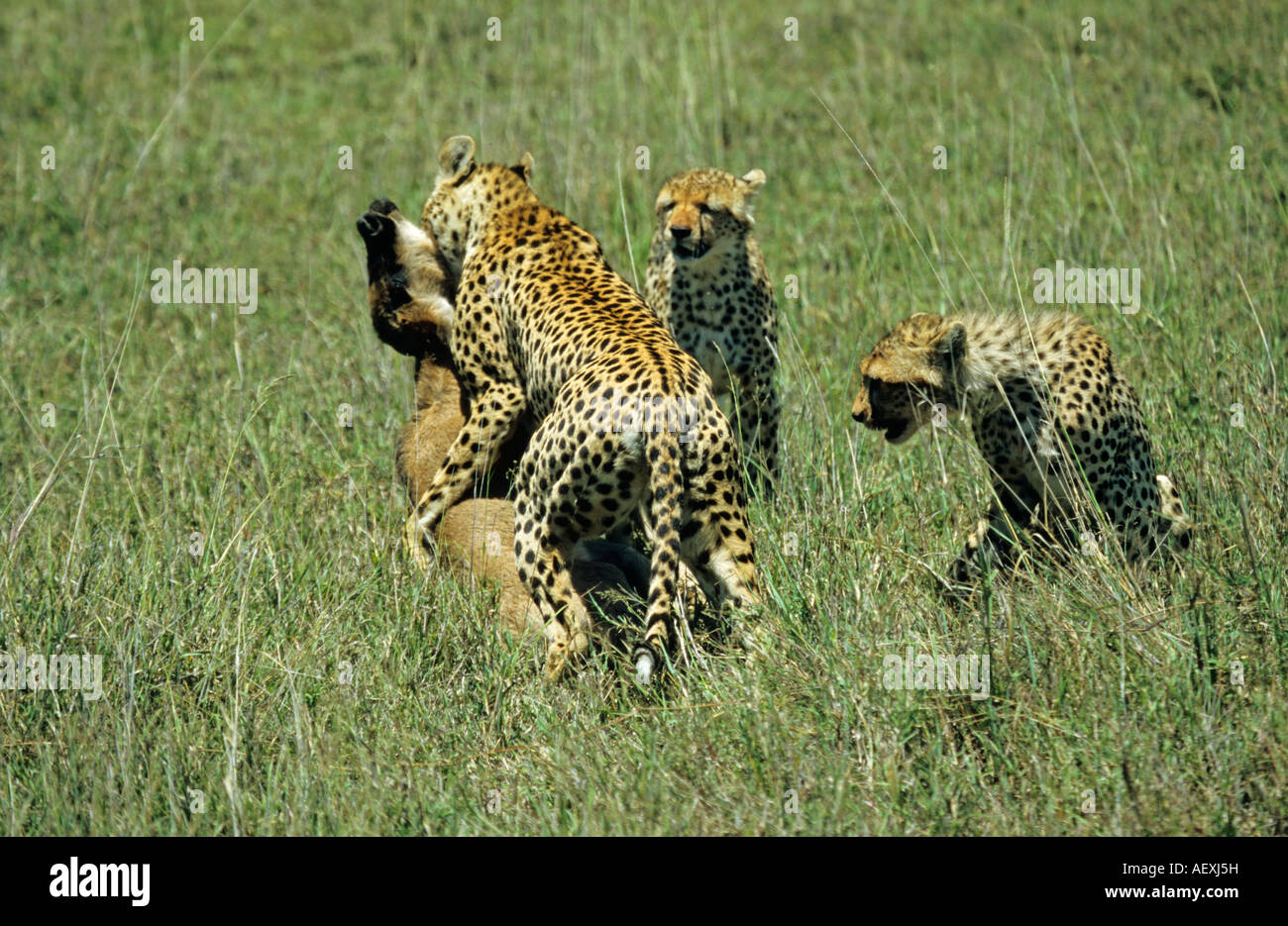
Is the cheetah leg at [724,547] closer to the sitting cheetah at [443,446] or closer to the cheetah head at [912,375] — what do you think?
the sitting cheetah at [443,446]

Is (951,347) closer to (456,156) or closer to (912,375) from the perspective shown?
(912,375)

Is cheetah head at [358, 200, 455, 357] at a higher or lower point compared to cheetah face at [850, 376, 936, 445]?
higher

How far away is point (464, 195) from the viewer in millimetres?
5852

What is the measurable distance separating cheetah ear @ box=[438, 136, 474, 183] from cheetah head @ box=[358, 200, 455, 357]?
1.14 feet

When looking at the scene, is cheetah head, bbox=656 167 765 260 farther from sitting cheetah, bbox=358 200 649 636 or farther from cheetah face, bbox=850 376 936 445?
cheetah face, bbox=850 376 936 445

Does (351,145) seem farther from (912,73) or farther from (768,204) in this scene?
(912,73)

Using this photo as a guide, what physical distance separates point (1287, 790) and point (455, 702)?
2341mm

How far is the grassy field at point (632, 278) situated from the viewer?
362cm

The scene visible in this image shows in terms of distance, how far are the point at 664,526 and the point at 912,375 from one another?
43.1 inches

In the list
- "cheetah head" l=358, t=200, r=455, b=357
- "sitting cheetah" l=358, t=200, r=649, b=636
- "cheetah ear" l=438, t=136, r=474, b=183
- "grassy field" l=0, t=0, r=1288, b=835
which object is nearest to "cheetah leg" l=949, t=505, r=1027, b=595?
"grassy field" l=0, t=0, r=1288, b=835

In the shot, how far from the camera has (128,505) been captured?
5496 millimetres

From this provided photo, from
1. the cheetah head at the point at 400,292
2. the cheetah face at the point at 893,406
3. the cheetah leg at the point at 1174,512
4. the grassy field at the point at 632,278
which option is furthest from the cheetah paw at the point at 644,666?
the cheetah head at the point at 400,292

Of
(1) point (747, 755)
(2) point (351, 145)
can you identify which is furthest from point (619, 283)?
(2) point (351, 145)

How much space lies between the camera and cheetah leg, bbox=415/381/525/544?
17.3 feet
